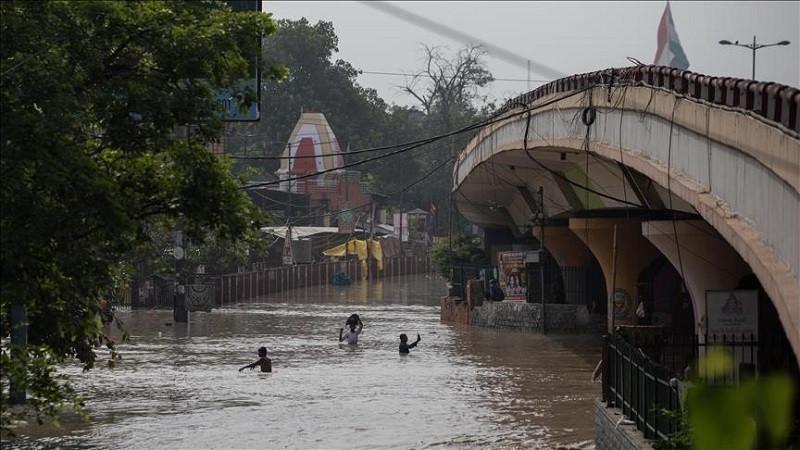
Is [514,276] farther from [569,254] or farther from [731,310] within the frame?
[731,310]

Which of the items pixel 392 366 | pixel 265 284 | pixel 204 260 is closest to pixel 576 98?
pixel 392 366

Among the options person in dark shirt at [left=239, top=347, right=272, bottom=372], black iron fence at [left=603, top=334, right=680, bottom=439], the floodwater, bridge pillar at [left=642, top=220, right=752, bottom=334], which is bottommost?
the floodwater

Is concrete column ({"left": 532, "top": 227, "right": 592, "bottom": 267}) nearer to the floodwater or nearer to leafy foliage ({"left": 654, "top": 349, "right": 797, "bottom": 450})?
the floodwater

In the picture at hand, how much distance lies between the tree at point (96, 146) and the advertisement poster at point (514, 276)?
27.4 m

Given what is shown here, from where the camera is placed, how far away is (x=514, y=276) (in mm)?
38375

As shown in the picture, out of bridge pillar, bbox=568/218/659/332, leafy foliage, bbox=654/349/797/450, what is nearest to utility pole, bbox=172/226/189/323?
bridge pillar, bbox=568/218/659/332

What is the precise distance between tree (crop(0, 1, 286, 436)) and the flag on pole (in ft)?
139

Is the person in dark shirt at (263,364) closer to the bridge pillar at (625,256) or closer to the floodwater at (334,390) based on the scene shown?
the floodwater at (334,390)

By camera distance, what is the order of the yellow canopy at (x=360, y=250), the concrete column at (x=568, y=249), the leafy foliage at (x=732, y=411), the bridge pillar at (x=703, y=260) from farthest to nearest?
the yellow canopy at (x=360, y=250), the concrete column at (x=568, y=249), the bridge pillar at (x=703, y=260), the leafy foliage at (x=732, y=411)

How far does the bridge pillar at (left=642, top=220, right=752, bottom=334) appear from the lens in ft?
66.1

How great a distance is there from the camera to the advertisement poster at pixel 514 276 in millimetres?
38062

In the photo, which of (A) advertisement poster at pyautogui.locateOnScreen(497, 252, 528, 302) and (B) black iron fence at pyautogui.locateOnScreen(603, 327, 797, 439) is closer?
(B) black iron fence at pyautogui.locateOnScreen(603, 327, 797, 439)

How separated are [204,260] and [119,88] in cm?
4201

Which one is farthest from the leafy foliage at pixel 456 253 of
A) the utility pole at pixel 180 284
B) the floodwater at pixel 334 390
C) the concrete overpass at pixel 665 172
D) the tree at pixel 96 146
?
the tree at pixel 96 146
